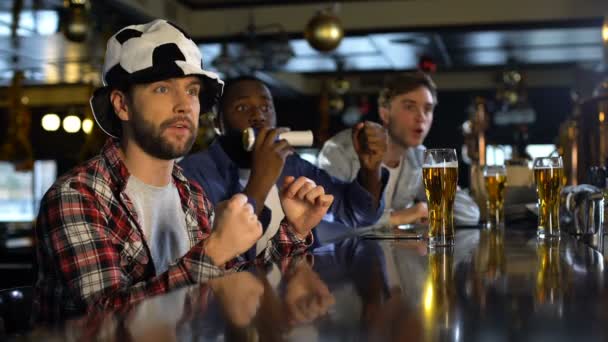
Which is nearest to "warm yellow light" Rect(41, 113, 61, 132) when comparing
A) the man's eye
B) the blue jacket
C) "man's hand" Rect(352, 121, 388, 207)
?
the blue jacket

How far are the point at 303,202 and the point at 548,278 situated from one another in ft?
2.58

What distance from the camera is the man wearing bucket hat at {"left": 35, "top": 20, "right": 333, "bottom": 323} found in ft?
4.38

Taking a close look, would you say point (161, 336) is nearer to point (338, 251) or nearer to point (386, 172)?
point (338, 251)

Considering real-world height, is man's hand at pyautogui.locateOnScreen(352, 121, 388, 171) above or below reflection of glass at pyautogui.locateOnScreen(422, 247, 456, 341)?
above

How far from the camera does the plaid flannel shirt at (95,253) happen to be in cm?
131

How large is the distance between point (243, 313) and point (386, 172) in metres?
1.98

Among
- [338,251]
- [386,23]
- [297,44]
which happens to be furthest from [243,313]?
[297,44]

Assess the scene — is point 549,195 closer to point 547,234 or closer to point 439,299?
point 547,234

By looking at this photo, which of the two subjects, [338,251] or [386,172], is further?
[386,172]

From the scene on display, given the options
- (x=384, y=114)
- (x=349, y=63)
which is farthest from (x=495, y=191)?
(x=349, y=63)

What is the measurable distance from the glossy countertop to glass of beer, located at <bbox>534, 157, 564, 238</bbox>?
0.65 meters

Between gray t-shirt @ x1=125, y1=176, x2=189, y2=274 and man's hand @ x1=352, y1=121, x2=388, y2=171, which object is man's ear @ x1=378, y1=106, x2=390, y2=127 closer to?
man's hand @ x1=352, y1=121, x2=388, y2=171

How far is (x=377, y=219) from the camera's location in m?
2.81

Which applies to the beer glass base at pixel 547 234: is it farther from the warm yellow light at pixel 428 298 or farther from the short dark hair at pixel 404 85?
the short dark hair at pixel 404 85
